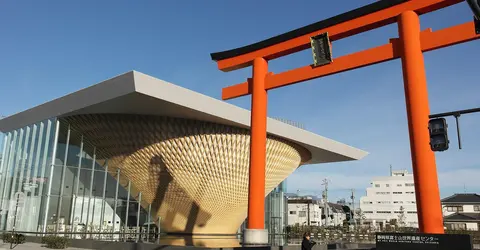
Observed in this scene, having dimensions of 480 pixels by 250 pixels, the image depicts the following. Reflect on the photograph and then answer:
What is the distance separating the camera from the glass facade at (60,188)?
24078mm

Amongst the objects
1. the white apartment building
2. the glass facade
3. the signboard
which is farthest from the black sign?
the white apartment building

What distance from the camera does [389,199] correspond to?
100m

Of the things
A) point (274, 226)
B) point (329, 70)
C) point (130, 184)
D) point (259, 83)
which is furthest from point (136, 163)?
point (274, 226)

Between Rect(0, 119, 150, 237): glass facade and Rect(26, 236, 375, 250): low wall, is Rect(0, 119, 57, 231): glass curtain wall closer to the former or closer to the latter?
Rect(0, 119, 150, 237): glass facade

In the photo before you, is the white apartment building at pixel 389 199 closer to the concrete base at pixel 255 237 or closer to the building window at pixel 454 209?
the building window at pixel 454 209

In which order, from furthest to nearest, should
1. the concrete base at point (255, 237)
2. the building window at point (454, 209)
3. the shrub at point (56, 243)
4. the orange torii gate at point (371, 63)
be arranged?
the building window at point (454, 209) → the shrub at point (56, 243) → the concrete base at point (255, 237) → the orange torii gate at point (371, 63)

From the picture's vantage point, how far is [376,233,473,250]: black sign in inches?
393

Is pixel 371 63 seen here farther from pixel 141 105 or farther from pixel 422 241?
pixel 141 105

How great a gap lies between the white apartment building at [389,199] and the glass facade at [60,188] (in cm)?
7846

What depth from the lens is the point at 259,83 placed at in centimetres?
1795

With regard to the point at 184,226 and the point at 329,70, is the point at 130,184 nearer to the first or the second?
the point at 184,226

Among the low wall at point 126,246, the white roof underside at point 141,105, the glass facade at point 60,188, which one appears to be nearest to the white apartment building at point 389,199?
the white roof underside at point 141,105

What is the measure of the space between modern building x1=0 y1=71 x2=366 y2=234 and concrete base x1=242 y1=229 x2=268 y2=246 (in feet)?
30.5

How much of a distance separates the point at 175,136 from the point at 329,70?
46.2 feet
